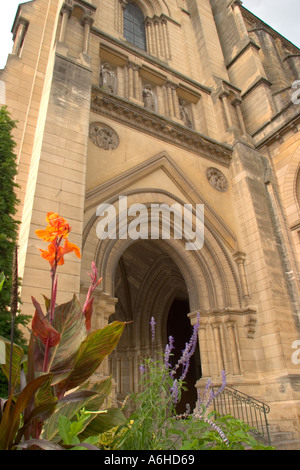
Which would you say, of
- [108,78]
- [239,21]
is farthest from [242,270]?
[239,21]

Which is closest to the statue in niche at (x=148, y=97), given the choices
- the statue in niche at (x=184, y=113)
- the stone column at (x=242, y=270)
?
the statue in niche at (x=184, y=113)

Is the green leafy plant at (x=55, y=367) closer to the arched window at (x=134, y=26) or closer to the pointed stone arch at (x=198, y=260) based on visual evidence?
the pointed stone arch at (x=198, y=260)

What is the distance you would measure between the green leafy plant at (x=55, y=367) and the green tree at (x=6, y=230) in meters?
2.00

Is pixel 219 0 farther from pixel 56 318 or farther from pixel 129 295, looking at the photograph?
pixel 56 318

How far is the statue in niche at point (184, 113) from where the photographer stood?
42.6ft

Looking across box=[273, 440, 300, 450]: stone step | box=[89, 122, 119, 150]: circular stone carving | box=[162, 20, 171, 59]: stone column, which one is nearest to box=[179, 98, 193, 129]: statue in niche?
box=[162, 20, 171, 59]: stone column

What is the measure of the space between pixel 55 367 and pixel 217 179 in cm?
1021

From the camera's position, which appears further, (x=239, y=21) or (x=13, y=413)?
(x=239, y=21)

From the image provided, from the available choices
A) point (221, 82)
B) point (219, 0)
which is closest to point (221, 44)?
point (219, 0)

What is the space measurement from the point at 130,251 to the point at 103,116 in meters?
6.25

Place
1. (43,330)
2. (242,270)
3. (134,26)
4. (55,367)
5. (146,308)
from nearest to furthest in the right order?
(43,330), (55,367), (242,270), (146,308), (134,26)

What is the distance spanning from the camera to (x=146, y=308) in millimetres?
14109

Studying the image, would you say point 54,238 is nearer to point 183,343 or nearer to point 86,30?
point 86,30

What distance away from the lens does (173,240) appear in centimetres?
945
